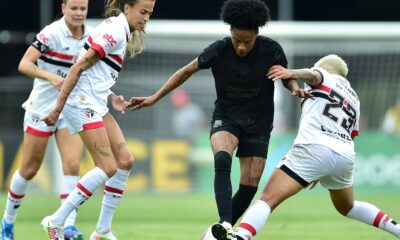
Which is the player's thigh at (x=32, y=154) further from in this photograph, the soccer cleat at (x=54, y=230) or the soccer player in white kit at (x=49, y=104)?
the soccer cleat at (x=54, y=230)

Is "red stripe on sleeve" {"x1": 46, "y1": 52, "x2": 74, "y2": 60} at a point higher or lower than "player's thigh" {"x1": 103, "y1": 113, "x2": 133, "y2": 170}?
higher

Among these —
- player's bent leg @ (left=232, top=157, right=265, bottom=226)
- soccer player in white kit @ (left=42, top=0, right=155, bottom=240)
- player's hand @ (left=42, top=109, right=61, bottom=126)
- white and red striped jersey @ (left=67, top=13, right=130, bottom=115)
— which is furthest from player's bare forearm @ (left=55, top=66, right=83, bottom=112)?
player's bent leg @ (left=232, top=157, right=265, bottom=226)

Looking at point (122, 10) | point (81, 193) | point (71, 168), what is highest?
point (122, 10)

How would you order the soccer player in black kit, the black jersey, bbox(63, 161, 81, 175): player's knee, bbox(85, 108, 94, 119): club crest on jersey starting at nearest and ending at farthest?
the soccer player in black kit
the black jersey
bbox(85, 108, 94, 119): club crest on jersey
bbox(63, 161, 81, 175): player's knee

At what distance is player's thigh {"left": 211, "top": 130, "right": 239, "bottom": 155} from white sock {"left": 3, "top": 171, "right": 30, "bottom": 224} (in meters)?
2.59

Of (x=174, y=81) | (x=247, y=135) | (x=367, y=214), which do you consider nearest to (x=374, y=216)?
(x=367, y=214)

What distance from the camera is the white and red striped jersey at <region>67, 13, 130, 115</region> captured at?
1040 cm

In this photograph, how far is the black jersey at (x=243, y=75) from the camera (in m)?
10.2

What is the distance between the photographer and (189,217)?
53.1 feet

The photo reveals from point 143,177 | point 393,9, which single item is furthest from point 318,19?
point 143,177

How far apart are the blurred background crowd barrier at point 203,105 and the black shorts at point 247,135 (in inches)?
450

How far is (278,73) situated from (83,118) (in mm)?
2056

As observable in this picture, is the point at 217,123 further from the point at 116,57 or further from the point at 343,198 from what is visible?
the point at 343,198

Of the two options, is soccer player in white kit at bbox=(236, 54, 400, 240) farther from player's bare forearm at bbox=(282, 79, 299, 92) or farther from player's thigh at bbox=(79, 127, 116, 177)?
player's thigh at bbox=(79, 127, 116, 177)
